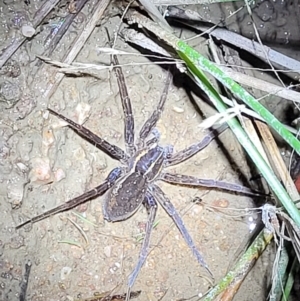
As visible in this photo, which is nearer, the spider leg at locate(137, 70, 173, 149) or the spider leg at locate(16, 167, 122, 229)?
the spider leg at locate(16, 167, 122, 229)

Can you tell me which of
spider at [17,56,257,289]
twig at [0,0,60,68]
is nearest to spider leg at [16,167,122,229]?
spider at [17,56,257,289]

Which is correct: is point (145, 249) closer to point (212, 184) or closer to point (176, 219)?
point (176, 219)

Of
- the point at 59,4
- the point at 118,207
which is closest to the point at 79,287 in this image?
the point at 118,207

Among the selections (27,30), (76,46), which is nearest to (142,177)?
(76,46)

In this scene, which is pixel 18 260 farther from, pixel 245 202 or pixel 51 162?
pixel 245 202

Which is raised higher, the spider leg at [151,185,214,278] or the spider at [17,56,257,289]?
the spider at [17,56,257,289]

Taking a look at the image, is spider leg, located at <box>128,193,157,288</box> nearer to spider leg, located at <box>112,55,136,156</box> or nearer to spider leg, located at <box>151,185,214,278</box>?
spider leg, located at <box>151,185,214,278</box>

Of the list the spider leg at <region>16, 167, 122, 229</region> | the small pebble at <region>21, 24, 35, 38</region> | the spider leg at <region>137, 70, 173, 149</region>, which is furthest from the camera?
the spider leg at <region>137, 70, 173, 149</region>
